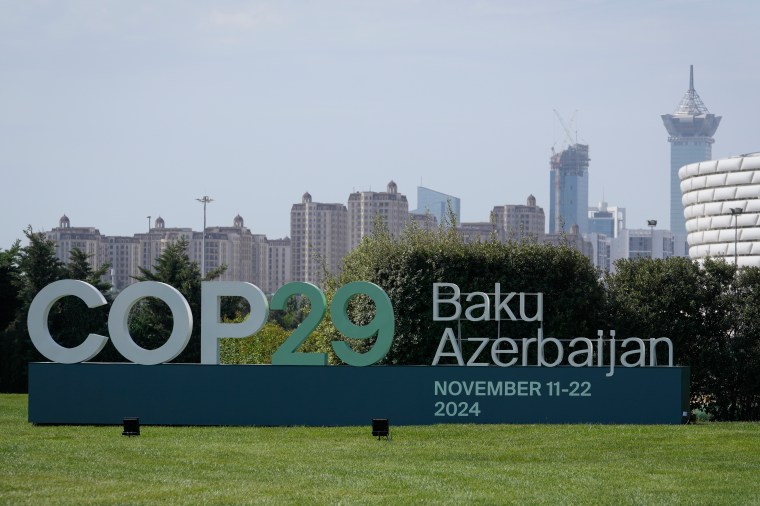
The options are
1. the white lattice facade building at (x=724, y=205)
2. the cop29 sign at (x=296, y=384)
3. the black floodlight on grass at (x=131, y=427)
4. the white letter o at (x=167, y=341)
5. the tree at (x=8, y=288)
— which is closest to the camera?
the black floodlight on grass at (x=131, y=427)

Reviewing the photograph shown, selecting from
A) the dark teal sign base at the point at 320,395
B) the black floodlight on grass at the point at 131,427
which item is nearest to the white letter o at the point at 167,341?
the dark teal sign base at the point at 320,395

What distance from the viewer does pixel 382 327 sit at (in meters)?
31.8

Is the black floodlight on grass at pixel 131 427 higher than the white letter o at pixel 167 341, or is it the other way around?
the white letter o at pixel 167 341

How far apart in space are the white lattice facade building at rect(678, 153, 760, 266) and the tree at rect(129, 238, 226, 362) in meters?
81.3

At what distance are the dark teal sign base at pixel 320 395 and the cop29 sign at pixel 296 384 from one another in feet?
0.09

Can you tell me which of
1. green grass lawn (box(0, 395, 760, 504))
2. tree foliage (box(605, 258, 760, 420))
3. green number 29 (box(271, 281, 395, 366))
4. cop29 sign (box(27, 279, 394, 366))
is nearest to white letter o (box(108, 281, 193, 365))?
cop29 sign (box(27, 279, 394, 366))

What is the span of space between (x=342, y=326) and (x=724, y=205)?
121 meters

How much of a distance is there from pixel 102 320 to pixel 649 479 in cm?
Result: 4723

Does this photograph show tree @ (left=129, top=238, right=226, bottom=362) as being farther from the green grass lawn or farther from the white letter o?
the green grass lawn

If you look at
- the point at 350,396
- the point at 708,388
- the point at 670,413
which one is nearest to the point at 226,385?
the point at 350,396

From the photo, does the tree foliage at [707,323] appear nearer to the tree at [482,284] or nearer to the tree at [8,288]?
the tree at [482,284]

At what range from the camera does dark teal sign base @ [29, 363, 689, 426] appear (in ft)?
105

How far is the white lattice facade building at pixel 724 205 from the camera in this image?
5394 inches

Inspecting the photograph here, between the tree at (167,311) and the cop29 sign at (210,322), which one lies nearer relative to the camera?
the cop29 sign at (210,322)
